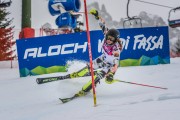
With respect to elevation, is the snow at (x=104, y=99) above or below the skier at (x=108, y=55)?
below

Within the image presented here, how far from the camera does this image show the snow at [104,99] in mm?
4762

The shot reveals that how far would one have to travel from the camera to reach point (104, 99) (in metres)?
6.39

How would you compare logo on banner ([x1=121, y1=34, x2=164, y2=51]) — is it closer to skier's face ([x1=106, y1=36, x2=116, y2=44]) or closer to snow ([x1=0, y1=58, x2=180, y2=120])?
snow ([x1=0, y1=58, x2=180, y2=120])

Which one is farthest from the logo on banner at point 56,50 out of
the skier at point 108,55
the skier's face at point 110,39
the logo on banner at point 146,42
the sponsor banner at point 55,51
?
the skier's face at point 110,39

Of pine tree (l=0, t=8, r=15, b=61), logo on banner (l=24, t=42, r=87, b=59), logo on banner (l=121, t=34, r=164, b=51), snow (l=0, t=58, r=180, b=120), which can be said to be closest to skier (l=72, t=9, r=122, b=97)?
snow (l=0, t=58, r=180, b=120)

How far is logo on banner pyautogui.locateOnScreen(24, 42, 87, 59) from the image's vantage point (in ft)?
32.1

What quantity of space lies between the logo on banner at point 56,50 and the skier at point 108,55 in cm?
304

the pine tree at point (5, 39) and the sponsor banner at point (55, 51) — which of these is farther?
the pine tree at point (5, 39)

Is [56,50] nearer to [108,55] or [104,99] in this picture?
[108,55]

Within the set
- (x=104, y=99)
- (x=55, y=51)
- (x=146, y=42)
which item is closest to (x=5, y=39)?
(x=55, y=51)

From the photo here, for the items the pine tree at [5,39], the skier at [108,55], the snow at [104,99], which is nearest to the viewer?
the snow at [104,99]

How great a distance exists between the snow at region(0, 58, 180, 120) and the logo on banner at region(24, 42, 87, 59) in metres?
0.78

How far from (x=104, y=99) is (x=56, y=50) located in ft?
12.4

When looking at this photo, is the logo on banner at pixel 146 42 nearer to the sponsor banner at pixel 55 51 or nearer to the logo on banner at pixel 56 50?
the sponsor banner at pixel 55 51
